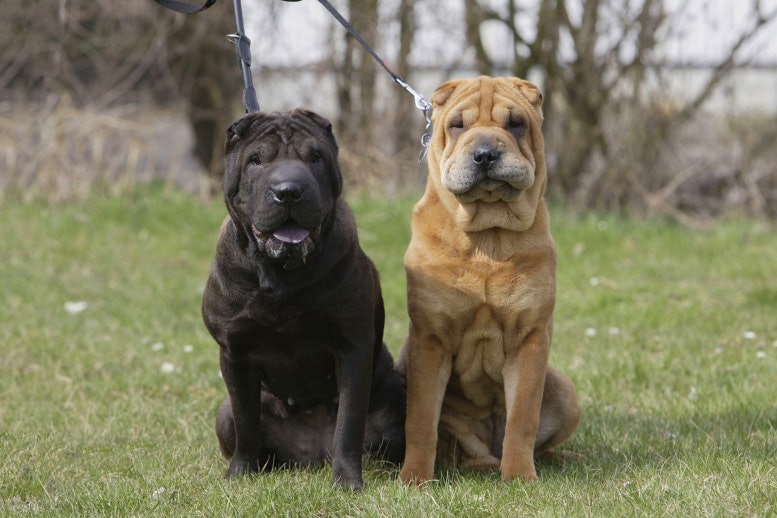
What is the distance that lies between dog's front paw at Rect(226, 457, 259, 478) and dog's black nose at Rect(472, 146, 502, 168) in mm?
1424

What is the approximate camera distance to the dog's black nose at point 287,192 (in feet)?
10.6

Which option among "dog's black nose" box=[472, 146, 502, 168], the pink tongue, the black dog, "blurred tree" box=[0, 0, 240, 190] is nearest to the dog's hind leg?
the black dog

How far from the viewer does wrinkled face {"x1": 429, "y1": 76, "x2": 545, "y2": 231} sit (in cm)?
357

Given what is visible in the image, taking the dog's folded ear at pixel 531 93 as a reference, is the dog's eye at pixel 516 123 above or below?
below

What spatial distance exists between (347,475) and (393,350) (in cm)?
247

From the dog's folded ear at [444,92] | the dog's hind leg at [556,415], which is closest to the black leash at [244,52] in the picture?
the dog's folded ear at [444,92]

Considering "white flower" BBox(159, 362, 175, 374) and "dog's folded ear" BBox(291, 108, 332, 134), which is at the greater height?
"dog's folded ear" BBox(291, 108, 332, 134)

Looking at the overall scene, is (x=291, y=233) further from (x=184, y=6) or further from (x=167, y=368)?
(x=167, y=368)

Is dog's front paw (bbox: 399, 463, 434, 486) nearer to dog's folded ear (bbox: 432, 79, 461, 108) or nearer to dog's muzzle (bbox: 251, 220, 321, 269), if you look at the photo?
dog's muzzle (bbox: 251, 220, 321, 269)

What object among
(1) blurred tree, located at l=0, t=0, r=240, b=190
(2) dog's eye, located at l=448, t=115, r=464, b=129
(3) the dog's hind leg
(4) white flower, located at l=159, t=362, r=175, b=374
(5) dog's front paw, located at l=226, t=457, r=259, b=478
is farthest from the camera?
(1) blurred tree, located at l=0, t=0, r=240, b=190

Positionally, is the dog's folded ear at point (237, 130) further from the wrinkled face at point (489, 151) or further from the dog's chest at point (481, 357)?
the dog's chest at point (481, 357)

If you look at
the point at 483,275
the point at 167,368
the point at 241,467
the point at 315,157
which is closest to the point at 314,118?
the point at 315,157

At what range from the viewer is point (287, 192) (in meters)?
3.24

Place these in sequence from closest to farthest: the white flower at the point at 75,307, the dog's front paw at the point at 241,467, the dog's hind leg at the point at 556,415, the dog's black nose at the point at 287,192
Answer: the dog's black nose at the point at 287,192
the dog's front paw at the point at 241,467
the dog's hind leg at the point at 556,415
the white flower at the point at 75,307
